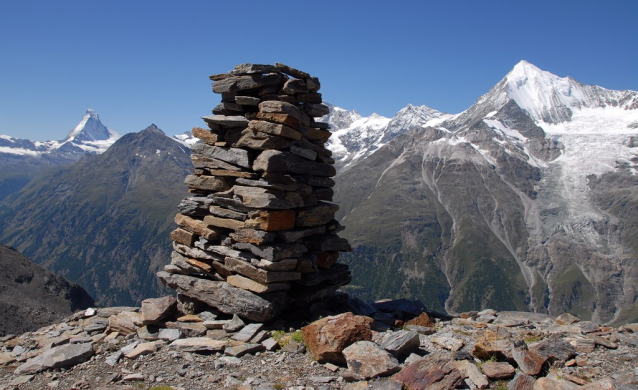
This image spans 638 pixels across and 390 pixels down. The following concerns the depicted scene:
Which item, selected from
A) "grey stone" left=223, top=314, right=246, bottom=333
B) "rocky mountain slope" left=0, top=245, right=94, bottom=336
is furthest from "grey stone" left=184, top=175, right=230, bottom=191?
"rocky mountain slope" left=0, top=245, right=94, bottom=336

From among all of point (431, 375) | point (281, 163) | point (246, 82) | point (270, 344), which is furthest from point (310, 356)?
point (246, 82)

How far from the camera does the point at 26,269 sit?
283 ft

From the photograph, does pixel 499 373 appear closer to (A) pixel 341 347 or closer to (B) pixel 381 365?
(B) pixel 381 365

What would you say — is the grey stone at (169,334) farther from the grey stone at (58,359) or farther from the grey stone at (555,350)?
the grey stone at (555,350)

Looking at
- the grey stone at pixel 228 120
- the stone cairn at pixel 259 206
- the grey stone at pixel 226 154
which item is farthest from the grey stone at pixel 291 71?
the grey stone at pixel 226 154

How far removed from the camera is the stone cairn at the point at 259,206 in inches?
711

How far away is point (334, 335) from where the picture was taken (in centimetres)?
1427

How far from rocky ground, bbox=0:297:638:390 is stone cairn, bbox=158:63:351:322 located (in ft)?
4.82

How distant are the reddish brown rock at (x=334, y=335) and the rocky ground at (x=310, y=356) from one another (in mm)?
35

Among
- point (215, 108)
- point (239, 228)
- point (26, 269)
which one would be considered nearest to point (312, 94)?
point (215, 108)

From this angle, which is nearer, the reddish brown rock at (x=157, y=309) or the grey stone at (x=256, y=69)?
the reddish brown rock at (x=157, y=309)

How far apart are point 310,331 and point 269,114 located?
887cm

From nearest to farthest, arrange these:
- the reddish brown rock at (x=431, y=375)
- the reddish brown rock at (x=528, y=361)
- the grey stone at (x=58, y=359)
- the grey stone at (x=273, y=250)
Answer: the reddish brown rock at (x=431, y=375) → the reddish brown rock at (x=528, y=361) → the grey stone at (x=58, y=359) → the grey stone at (x=273, y=250)

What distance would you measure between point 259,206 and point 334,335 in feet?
19.8
